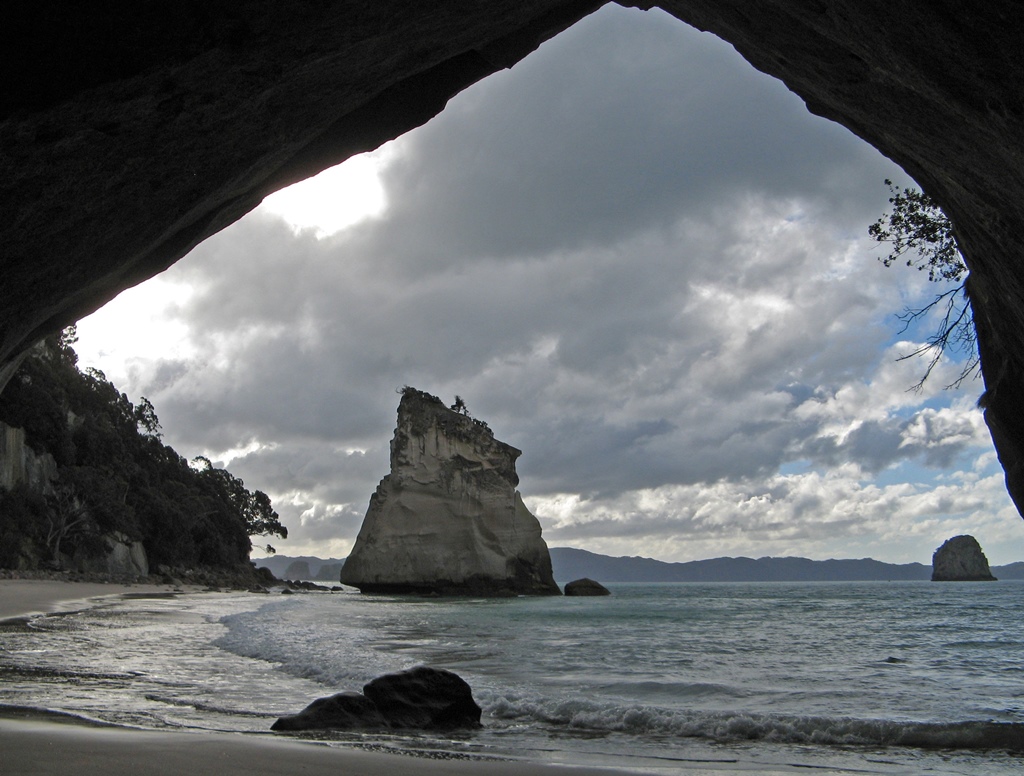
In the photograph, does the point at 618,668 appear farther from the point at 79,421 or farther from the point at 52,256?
the point at 79,421

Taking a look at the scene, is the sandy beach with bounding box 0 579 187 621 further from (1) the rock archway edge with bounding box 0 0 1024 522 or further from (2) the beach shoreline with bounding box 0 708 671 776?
(1) the rock archway edge with bounding box 0 0 1024 522

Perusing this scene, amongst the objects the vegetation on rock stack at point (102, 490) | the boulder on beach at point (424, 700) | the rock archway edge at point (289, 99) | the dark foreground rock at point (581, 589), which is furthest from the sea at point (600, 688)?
the dark foreground rock at point (581, 589)

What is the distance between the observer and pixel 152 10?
2.91 metres

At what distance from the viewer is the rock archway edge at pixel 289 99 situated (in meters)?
2.99

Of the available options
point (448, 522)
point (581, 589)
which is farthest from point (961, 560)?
point (448, 522)

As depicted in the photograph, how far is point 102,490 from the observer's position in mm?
43000

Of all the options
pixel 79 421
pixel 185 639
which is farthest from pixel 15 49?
pixel 79 421

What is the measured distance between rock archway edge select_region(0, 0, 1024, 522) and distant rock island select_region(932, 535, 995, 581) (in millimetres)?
134777

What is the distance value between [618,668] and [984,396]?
651 cm

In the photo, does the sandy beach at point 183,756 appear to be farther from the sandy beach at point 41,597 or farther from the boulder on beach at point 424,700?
the sandy beach at point 41,597

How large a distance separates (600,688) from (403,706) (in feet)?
11.8

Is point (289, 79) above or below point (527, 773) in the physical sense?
above

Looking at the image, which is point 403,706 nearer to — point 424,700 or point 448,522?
point 424,700

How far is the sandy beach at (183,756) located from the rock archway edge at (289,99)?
2363 millimetres
